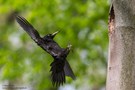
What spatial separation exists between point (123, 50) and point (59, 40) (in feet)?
15.8

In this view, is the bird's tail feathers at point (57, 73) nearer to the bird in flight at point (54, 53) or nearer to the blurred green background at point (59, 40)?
the bird in flight at point (54, 53)

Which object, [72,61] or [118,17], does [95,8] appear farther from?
[118,17]

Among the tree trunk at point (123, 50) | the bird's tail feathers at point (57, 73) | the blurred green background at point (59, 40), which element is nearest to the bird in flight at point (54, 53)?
the bird's tail feathers at point (57, 73)

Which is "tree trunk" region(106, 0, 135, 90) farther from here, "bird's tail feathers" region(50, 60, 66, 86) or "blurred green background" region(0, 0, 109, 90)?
"blurred green background" region(0, 0, 109, 90)

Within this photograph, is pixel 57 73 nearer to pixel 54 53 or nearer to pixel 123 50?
pixel 54 53

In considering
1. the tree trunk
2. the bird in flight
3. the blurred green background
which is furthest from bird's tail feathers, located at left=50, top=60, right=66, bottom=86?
the blurred green background

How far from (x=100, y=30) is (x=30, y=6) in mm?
1354

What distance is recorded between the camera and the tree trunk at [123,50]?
2.59m

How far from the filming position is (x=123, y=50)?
2602 millimetres

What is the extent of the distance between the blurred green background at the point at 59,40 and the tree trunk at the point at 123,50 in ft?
14.8

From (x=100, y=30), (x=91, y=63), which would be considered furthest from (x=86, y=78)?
(x=100, y=30)

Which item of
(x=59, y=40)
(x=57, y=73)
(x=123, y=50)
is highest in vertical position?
(x=59, y=40)

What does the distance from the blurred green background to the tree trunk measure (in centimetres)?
451

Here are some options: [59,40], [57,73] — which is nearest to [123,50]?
[57,73]
